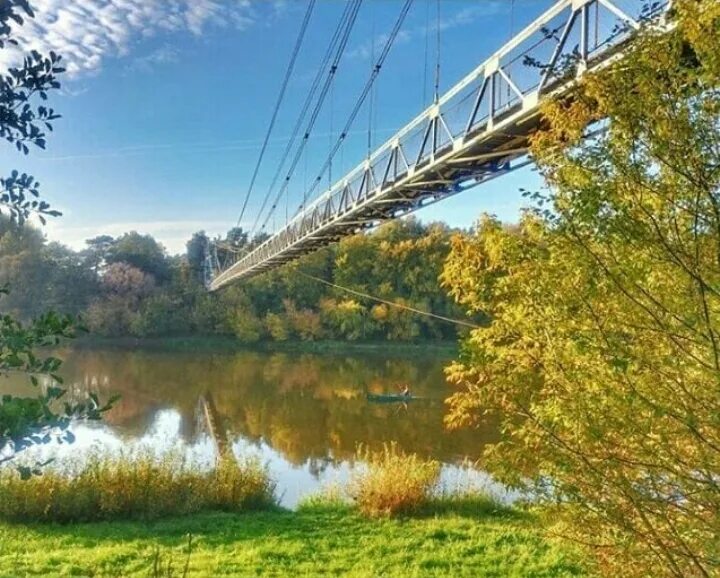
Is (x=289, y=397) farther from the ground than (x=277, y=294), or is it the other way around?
(x=277, y=294)

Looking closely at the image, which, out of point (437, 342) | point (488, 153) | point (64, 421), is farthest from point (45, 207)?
point (437, 342)

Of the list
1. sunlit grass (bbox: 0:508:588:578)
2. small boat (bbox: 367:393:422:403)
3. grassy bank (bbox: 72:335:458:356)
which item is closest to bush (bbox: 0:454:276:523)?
sunlit grass (bbox: 0:508:588:578)

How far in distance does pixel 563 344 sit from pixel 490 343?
14.1 inches

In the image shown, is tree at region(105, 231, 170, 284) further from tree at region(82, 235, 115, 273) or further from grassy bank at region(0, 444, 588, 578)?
grassy bank at region(0, 444, 588, 578)


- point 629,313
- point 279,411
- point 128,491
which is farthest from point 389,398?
point 629,313

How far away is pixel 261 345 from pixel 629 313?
2870 centimetres

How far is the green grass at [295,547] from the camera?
3799mm

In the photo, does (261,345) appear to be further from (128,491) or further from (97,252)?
(128,491)

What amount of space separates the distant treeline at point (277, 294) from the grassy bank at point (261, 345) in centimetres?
38

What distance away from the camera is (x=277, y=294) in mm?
31656

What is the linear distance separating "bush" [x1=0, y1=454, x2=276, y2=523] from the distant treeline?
22.2 metres

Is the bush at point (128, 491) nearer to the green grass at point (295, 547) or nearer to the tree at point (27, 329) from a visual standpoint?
the green grass at point (295, 547)

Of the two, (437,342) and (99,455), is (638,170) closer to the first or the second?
(99,455)

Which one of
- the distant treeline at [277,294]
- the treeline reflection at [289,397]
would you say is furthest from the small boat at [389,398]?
the distant treeline at [277,294]
